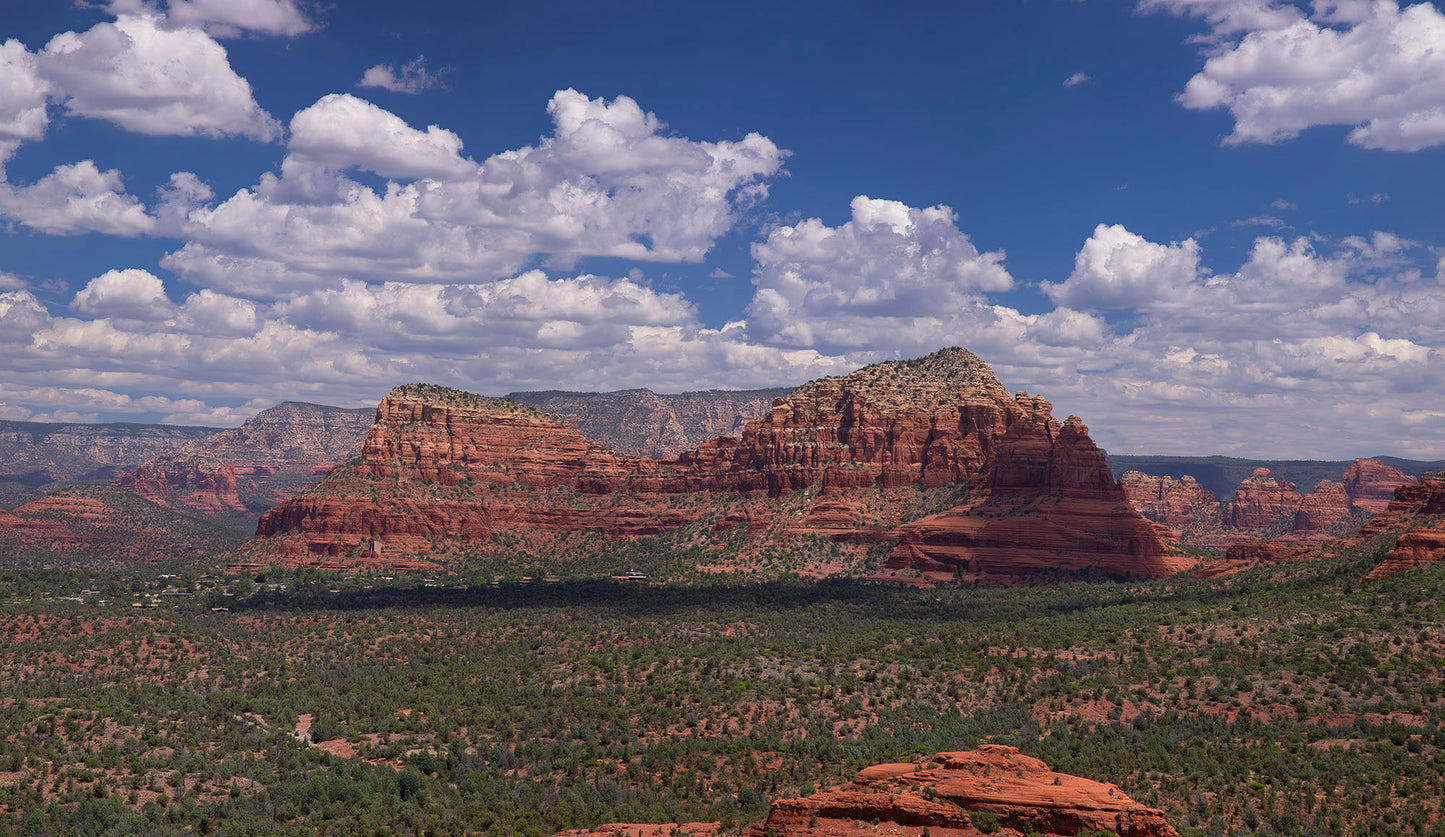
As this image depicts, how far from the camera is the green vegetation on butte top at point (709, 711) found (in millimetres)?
49375

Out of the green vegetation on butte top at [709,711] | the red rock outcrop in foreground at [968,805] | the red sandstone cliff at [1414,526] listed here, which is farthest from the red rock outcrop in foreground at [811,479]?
the red rock outcrop in foreground at [968,805]

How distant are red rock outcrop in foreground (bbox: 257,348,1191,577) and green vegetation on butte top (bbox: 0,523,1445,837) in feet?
95.3

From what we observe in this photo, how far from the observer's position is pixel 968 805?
37.2 meters

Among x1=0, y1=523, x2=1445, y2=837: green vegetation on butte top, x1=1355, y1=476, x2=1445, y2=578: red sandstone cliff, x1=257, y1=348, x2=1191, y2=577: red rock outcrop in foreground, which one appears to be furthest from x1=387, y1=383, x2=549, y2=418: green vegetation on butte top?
x1=1355, y1=476, x2=1445, y2=578: red sandstone cliff

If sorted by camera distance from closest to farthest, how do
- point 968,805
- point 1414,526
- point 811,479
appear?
point 968,805, point 1414,526, point 811,479

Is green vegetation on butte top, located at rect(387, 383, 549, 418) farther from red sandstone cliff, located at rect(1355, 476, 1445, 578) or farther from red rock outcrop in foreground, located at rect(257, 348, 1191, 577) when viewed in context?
red sandstone cliff, located at rect(1355, 476, 1445, 578)

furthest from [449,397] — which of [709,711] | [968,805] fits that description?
[968,805]

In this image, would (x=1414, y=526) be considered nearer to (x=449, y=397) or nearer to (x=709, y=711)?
(x=709, y=711)

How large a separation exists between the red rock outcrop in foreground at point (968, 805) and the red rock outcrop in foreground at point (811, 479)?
94.0 meters

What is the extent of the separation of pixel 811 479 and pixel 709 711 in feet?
325

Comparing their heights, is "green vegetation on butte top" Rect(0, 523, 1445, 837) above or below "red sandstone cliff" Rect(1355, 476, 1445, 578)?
below

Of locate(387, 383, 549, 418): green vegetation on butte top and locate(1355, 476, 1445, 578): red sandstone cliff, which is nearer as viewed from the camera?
locate(1355, 476, 1445, 578): red sandstone cliff

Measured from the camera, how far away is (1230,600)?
89.4 metres

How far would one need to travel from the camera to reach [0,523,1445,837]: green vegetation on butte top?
49.4 m
